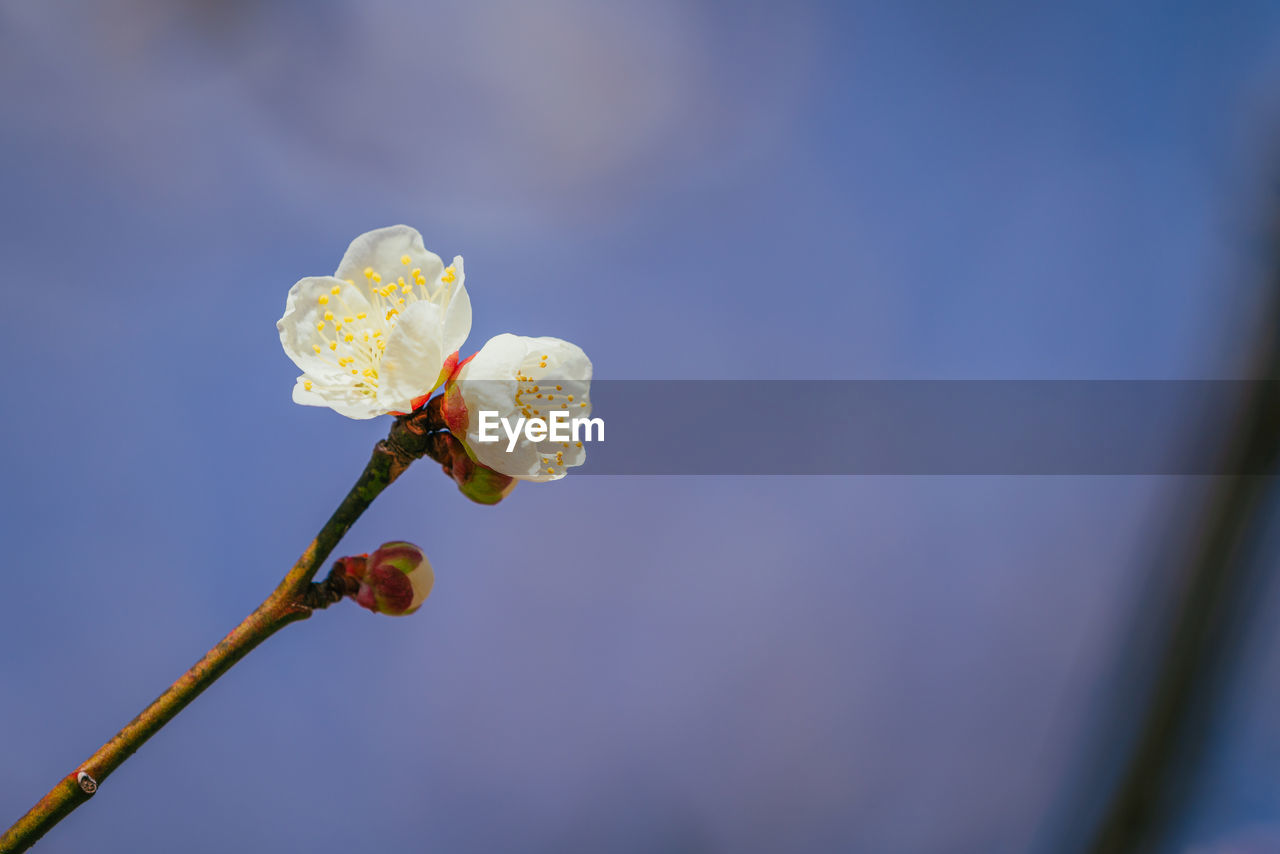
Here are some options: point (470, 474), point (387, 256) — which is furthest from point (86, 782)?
point (387, 256)

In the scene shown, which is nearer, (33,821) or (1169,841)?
(33,821)

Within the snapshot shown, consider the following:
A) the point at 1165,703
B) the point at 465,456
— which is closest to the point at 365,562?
the point at 465,456

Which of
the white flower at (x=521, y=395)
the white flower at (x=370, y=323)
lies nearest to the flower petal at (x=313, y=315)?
the white flower at (x=370, y=323)

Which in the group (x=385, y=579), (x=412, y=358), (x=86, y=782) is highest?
(x=412, y=358)

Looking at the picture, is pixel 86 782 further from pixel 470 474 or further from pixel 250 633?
pixel 470 474

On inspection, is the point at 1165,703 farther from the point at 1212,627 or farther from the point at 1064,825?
the point at 1064,825

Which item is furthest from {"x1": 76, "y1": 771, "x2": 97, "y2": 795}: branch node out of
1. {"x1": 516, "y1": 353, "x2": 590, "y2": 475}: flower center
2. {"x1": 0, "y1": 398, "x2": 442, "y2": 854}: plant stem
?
{"x1": 516, "y1": 353, "x2": 590, "y2": 475}: flower center

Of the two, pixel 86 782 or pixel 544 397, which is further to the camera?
pixel 544 397
